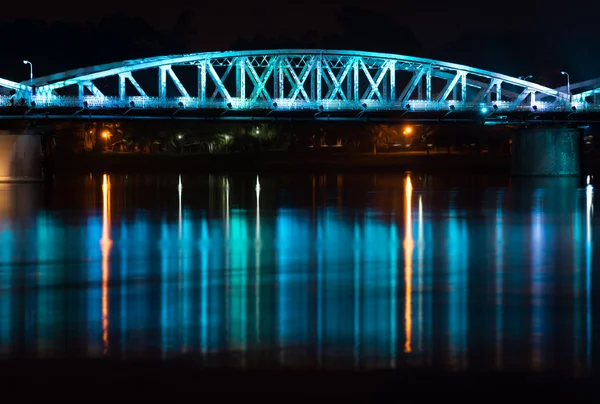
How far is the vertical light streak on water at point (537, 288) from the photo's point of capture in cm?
1578

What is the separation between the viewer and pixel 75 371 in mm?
14461

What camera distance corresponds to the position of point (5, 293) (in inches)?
840

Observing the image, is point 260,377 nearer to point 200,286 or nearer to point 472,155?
point 200,286

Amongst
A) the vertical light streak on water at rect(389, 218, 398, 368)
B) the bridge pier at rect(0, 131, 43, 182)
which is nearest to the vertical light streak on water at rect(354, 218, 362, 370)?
the vertical light streak on water at rect(389, 218, 398, 368)

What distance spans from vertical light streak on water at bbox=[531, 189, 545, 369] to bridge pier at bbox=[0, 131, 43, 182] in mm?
51849

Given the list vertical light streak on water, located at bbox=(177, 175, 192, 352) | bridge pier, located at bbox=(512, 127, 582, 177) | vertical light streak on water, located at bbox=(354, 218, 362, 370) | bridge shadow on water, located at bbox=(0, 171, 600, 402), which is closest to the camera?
bridge shadow on water, located at bbox=(0, 171, 600, 402)

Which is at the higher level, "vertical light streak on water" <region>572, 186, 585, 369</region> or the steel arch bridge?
the steel arch bridge

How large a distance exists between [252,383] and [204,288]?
26.7 feet

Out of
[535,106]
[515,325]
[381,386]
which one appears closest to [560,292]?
[515,325]

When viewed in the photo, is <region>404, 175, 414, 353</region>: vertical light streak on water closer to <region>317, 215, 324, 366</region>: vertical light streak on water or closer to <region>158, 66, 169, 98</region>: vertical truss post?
<region>317, 215, 324, 366</region>: vertical light streak on water

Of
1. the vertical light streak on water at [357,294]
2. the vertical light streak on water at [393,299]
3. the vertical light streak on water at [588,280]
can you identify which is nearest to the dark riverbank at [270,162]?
the vertical light streak on water at [588,280]

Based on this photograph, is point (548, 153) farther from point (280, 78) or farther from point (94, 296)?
point (94, 296)

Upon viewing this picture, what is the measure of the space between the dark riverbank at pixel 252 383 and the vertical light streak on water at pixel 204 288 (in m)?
1.49

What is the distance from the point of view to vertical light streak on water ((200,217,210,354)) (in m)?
16.4
